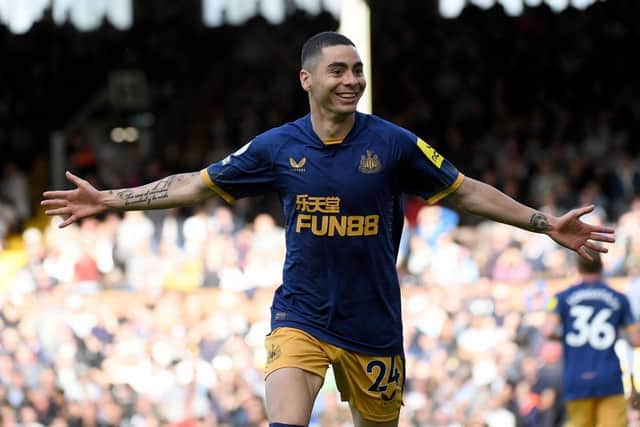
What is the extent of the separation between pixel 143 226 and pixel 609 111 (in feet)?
23.9

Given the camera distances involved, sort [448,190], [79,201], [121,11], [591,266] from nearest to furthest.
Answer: [448,190] < [79,201] < [591,266] < [121,11]

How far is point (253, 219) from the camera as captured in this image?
18.8m

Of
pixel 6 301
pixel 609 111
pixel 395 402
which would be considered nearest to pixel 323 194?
pixel 395 402

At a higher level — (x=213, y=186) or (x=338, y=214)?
(x=213, y=186)

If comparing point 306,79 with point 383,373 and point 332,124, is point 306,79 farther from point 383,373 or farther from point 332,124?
point 383,373

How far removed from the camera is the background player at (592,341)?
34.1 feet

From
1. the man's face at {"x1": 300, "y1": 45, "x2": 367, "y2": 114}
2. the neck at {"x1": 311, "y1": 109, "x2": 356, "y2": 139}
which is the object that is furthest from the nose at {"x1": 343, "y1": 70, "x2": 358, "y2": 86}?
the neck at {"x1": 311, "y1": 109, "x2": 356, "y2": 139}

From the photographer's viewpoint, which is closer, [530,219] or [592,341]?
[530,219]

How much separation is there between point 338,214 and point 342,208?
1.3 inches

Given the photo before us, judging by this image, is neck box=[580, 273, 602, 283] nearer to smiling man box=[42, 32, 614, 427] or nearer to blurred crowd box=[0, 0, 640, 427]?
blurred crowd box=[0, 0, 640, 427]

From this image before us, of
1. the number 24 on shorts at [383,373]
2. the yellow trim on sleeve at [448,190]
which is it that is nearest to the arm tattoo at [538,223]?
the yellow trim on sleeve at [448,190]

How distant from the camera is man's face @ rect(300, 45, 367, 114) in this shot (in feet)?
21.8

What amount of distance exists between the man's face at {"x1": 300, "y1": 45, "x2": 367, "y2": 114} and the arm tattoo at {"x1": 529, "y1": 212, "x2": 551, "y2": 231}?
3.27 feet

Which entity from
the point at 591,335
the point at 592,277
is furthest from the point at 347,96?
the point at 591,335
